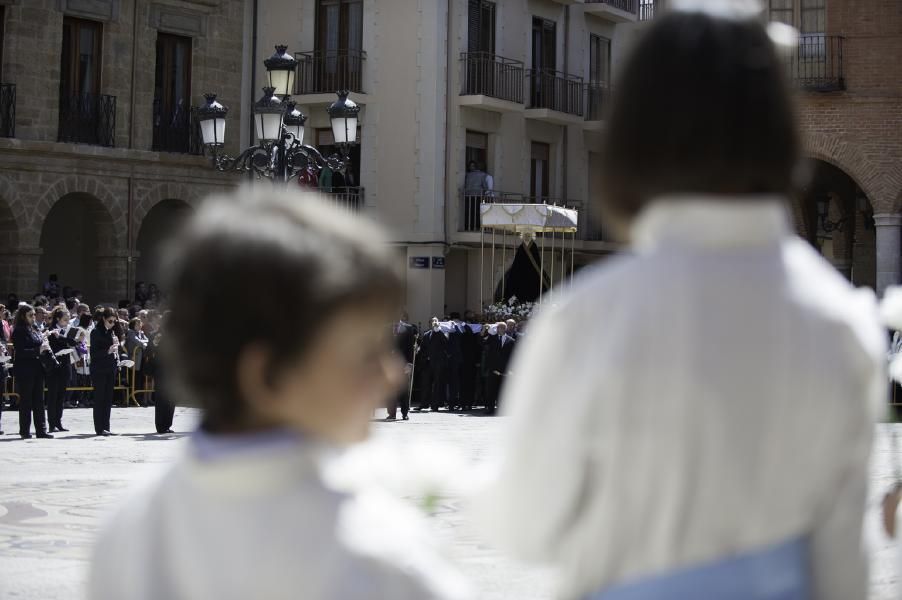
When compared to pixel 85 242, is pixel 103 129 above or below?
above

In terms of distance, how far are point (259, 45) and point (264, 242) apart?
35.7 meters

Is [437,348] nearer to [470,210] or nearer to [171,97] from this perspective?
Result: [470,210]

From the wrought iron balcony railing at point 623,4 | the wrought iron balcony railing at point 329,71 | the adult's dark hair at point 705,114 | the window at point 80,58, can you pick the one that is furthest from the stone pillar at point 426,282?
the adult's dark hair at point 705,114

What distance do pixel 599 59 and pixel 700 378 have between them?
38.7 metres

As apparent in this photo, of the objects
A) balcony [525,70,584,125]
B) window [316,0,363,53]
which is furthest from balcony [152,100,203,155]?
balcony [525,70,584,125]

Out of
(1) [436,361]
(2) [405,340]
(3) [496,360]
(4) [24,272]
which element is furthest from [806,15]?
(4) [24,272]

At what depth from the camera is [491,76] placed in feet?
118

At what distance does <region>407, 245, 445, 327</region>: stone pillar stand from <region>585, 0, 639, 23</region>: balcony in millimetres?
7934

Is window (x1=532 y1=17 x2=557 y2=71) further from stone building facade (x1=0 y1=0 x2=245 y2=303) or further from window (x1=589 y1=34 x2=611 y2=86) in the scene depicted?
stone building facade (x1=0 y1=0 x2=245 y2=303)

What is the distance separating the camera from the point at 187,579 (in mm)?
2049

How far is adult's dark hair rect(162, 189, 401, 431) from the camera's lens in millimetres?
2047

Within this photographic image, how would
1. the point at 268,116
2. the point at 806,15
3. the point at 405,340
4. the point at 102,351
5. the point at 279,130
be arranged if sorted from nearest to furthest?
the point at 268,116, the point at 279,130, the point at 102,351, the point at 405,340, the point at 806,15

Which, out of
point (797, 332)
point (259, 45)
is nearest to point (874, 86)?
point (259, 45)

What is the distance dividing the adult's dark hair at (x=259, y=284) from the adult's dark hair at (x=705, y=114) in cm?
49
